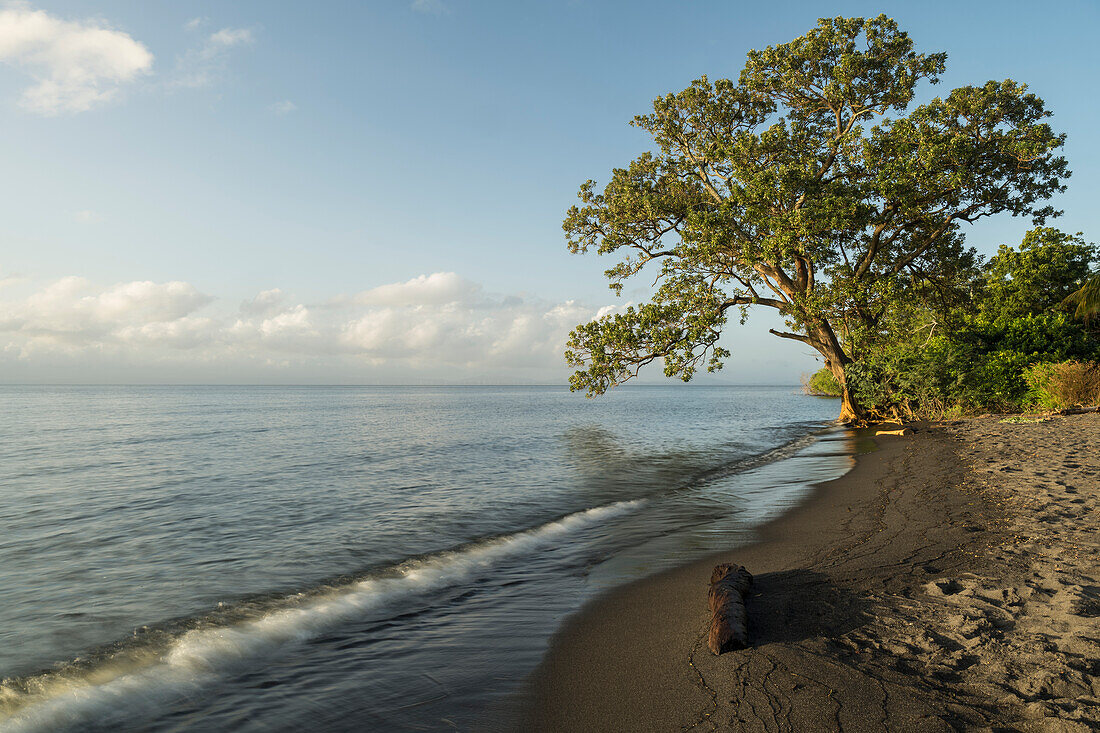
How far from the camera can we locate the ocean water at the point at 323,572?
4555 mm

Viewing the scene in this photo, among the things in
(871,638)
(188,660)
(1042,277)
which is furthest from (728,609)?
(1042,277)

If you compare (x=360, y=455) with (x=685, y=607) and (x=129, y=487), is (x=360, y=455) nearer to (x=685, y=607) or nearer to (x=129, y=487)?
(x=129, y=487)

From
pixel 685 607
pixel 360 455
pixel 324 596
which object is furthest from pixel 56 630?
pixel 360 455

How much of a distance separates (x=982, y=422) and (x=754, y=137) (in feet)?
47.1

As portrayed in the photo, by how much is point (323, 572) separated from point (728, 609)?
19.5 ft

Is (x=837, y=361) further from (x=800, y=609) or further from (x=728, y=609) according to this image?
(x=728, y=609)

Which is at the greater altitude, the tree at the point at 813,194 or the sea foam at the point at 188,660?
the tree at the point at 813,194

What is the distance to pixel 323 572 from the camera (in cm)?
794

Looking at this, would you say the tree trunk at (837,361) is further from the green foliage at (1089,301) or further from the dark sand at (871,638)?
the dark sand at (871,638)

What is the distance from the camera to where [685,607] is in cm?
571

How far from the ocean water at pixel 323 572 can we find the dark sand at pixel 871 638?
73 centimetres

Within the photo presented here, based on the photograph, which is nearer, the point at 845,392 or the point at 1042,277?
the point at 845,392

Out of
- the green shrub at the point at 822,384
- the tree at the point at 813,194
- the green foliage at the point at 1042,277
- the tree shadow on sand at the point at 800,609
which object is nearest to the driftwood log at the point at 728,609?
the tree shadow on sand at the point at 800,609

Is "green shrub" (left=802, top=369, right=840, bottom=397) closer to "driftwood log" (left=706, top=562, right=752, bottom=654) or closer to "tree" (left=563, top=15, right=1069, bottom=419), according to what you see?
"tree" (left=563, top=15, right=1069, bottom=419)
